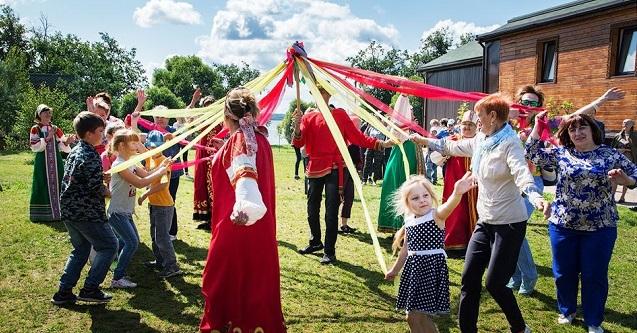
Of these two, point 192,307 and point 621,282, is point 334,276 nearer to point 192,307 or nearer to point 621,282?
point 192,307

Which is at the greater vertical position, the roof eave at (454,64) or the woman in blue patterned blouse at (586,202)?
the roof eave at (454,64)

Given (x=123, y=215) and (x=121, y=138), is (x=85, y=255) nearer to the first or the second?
(x=123, y=215)

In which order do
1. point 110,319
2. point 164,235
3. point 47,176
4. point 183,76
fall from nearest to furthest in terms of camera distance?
A: point 110,319, point 164,235, point 47,176, point 183,76

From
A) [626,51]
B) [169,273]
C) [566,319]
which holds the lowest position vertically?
[566,319]

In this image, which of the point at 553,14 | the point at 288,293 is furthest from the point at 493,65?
the point at 288,293

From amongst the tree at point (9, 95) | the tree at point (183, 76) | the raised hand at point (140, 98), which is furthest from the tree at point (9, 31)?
the raised hand at point (140, 98)

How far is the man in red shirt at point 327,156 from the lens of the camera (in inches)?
227

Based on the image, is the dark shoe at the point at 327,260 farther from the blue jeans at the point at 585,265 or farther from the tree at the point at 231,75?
the tree at the point at 231,75

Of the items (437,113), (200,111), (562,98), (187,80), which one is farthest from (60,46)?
(200,111)

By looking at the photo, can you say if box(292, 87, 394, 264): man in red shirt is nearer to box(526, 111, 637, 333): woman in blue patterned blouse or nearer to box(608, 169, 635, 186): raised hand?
box(526, 111, 637, 333): woman in blue patterned blouse

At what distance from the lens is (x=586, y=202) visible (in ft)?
12.7

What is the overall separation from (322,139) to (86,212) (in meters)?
2.77

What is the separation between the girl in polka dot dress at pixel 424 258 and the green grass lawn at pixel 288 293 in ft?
2.73

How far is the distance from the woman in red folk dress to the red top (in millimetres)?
2647
